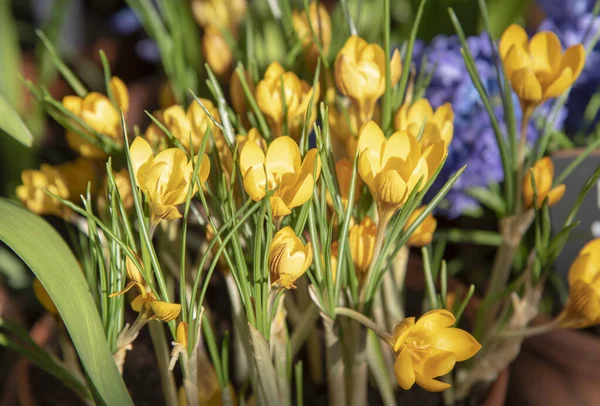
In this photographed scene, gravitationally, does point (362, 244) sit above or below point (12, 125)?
below

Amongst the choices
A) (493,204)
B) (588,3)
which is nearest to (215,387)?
(493,204)

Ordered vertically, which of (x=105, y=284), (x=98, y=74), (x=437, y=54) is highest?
(x=98, y=74)

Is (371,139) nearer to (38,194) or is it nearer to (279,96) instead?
(279,96)

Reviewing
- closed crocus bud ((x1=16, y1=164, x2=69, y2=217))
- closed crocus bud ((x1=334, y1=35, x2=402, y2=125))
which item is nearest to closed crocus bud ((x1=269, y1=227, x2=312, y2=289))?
closed crocus bud ((x1=334, y1=35, x2=402, y2=125))

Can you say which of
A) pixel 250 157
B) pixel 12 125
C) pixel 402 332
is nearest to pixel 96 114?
pixel 12 125

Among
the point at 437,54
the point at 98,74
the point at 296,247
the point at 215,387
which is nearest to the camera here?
the point at 296,247

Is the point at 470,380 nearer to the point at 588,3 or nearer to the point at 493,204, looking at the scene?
the point at 493,204

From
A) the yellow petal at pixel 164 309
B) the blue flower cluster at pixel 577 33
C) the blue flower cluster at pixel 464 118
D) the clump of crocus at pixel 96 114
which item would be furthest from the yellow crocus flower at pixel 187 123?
the blue flower cluster at pixel 577 33
